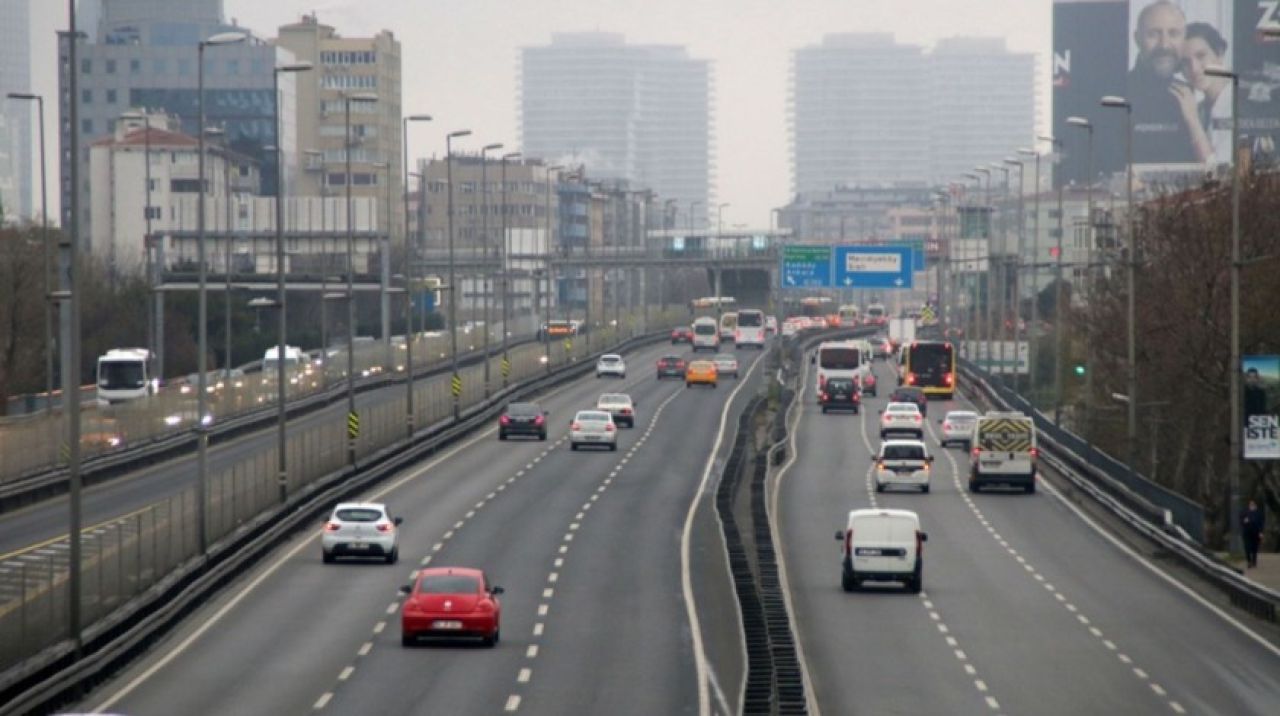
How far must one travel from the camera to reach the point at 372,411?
245 feet

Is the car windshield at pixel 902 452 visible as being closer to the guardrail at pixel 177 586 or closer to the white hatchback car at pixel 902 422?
the guardrail at pixel 177 586

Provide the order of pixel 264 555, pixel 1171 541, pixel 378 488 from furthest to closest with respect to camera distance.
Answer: pixel 378 488 → pixel 1171 541 → pixel 264 555

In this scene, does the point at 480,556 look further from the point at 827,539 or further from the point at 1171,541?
the point at 1171,541

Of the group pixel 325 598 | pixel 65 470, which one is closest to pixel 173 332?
pixel 65 470

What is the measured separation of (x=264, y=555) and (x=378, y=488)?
53.6 feet

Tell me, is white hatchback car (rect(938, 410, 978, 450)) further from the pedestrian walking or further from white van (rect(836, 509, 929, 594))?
white van (rect(836, 509, 929, 594))

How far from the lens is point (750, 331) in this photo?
528 ft

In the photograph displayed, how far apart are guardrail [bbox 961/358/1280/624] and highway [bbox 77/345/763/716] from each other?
970cm

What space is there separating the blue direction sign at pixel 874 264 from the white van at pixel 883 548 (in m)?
84.0

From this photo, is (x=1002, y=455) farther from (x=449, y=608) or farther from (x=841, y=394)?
(x=449, y=608)

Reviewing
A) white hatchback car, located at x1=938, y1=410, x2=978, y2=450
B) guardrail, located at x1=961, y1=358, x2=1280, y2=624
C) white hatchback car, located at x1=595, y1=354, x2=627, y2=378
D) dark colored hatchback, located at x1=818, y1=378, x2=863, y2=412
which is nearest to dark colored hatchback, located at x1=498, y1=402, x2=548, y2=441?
white hatchback car, located at x1=938, y1=410, x2=978, y2=450

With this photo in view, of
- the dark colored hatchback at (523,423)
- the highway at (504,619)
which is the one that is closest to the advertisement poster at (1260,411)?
the highway at (504,619)

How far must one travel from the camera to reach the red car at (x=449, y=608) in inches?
1501

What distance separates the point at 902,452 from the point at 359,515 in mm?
24217
